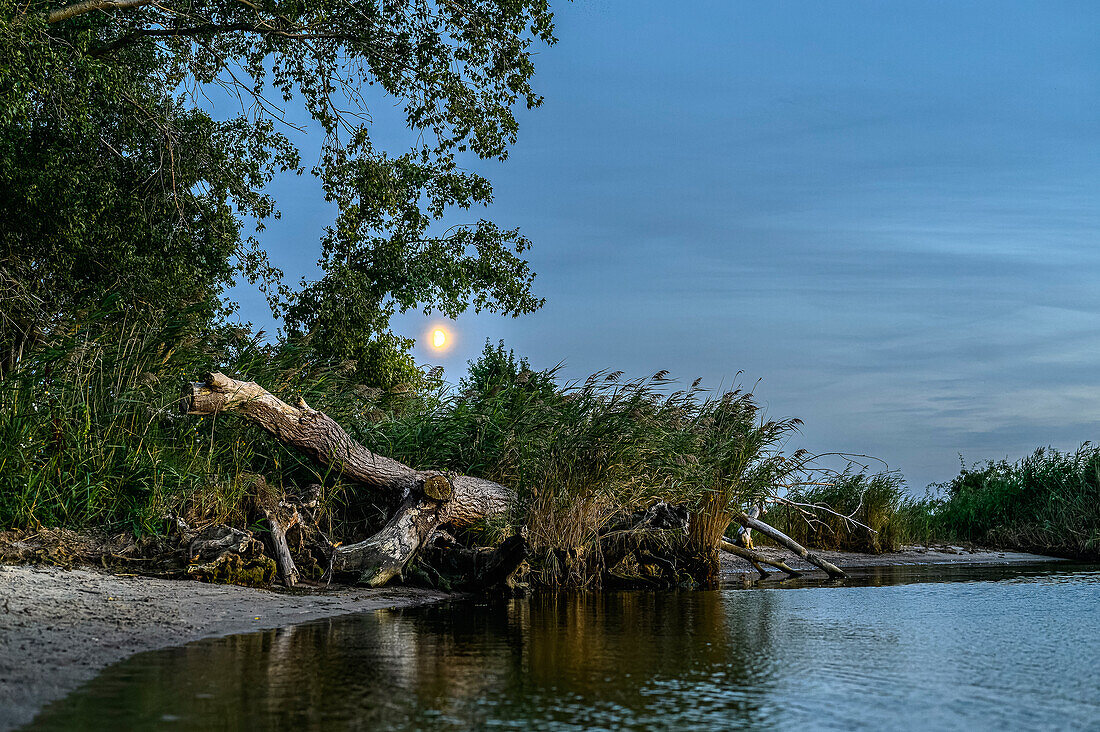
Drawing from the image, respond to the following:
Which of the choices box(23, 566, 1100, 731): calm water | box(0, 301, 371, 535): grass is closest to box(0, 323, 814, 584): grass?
box(0, 301, 371, 535): grass

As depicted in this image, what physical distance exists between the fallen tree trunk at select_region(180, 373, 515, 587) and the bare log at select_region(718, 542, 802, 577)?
2986mm

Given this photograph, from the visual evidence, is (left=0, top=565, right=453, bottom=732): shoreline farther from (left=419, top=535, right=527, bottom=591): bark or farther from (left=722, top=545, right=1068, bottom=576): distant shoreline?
(left=722, top=545, right=1068, bottom=576): distant shoreline

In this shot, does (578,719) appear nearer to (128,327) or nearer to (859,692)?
(859,692)

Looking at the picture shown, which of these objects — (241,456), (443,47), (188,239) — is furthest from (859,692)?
(443,47)

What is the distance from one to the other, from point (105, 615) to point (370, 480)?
11.3 feet

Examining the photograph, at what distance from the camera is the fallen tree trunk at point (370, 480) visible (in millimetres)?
7457

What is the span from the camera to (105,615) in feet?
16.2

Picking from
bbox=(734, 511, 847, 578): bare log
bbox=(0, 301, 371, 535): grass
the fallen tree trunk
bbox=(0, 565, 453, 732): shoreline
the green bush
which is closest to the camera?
bbox=(0, 565, 453, 732): shoreline

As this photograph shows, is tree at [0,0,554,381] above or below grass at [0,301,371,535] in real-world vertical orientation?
above

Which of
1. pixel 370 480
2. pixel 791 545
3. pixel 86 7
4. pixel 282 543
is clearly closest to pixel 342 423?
pixel 370 480

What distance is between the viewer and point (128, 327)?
26.9ft

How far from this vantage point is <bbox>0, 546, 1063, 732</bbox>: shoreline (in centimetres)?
351

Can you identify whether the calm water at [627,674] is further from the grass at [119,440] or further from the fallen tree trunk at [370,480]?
the grass at [119,440]

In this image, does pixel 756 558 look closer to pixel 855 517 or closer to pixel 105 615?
pixel 855 517
